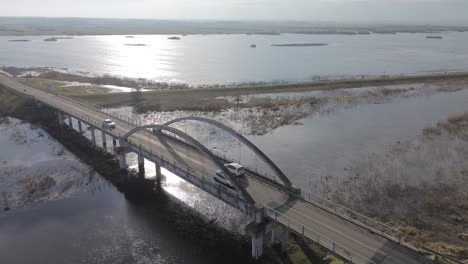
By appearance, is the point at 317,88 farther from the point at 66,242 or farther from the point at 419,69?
the point at 66,242

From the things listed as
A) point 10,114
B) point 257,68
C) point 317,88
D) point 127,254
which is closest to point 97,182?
point 127,254

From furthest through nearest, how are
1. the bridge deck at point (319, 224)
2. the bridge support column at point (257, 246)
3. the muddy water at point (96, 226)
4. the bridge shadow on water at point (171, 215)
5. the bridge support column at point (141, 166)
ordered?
1. the bridge support column at point (141, 166)
2. the bridge shadow on water at point (171, 215)
3. the muddy water at point (96, 226)
4. the bridge support column at point (257, 246)
5. the bridge deck at point (319, 224)

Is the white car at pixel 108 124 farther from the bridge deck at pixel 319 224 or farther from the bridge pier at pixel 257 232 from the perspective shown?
the bridge pier at pixel 257 232

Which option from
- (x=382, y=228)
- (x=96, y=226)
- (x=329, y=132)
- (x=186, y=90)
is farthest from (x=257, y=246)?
(x=186, y=90)

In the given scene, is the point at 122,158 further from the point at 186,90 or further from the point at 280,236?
the point at 186,90

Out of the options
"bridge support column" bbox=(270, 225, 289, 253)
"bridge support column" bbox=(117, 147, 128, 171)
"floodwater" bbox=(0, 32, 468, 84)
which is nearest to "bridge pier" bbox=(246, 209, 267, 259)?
"bridge support column" bbox=(270, 225, 289, 253)

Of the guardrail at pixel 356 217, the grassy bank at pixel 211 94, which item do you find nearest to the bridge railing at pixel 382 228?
the guardrail at pixel 356 217

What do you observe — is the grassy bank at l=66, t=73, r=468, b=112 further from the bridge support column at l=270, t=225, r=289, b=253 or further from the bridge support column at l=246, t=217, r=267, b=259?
the bridge support column at l=246, t=217, r=267, b=259
